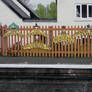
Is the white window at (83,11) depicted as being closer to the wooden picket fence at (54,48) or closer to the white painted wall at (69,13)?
the white painted wall at (69,13)

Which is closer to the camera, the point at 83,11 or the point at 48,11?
the point at 83,11

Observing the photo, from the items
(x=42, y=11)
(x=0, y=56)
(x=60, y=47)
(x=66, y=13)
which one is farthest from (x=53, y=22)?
(x=42, y=11)

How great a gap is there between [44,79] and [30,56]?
387 cm

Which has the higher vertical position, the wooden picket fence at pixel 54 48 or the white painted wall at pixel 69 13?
the white painted wall at pixel 69 13

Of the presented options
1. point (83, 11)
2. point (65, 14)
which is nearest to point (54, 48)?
point (65, 14)

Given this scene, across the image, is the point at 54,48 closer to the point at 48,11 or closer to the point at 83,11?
the point at 83,11

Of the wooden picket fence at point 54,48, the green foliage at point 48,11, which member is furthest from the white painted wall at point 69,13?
the green foliage at point 48,11

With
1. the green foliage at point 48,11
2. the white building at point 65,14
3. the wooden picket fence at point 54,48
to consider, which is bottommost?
the wooden picket fence at point 54,48

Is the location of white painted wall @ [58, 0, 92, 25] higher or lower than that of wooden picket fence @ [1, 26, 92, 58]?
higher

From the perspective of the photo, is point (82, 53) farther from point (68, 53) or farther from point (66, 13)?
point (66, 13)

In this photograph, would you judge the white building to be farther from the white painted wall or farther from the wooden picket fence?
the wooden picket fence

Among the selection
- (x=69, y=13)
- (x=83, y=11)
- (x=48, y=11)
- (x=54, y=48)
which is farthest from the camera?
(x=48, y=11)

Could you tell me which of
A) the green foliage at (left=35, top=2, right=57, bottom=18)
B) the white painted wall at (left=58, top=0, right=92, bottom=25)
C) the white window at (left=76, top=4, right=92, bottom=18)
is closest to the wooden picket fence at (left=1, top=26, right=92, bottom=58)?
the white painted wall at (left=58, top=0, right=92, bottom=25)

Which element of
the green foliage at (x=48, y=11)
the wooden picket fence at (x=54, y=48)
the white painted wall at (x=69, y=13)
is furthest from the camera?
the green foliage at (x=48, y=11)
